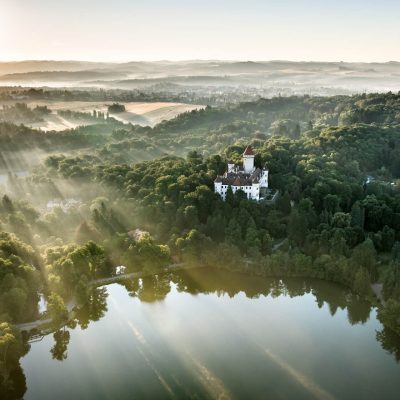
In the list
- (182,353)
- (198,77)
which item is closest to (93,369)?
(182,353)

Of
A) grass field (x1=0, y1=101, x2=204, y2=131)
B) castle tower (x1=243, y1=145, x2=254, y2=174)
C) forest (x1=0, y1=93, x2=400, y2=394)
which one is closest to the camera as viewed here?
forest (x1=0, y1=93, x2=400, y2=394)

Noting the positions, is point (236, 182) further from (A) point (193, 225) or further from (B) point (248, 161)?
(A) point (193, 225)

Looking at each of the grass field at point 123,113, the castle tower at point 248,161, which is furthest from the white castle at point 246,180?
the grass field at point 123,113

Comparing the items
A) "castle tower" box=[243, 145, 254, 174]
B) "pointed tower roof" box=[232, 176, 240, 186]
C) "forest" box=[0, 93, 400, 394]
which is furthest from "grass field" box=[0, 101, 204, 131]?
"pointed tower roof" box=[232, 176, 240, 186]

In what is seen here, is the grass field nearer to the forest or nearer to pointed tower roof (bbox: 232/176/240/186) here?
the forest

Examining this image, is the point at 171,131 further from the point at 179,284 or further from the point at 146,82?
the point at 146,82

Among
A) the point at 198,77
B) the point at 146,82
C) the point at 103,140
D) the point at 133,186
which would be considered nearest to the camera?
the point at 133,186
